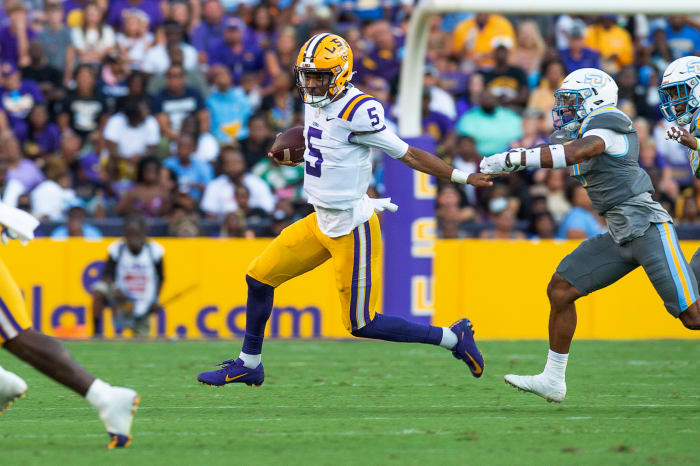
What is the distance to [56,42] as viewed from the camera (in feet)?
42.8

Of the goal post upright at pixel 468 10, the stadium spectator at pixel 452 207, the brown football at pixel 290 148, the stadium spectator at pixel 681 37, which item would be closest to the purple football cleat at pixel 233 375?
the brown football at pixel 290 148

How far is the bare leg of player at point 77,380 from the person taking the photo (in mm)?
4602

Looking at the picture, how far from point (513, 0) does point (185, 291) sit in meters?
3.79

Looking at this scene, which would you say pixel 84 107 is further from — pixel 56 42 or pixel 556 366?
pixel 556 366

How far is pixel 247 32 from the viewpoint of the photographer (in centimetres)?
1368

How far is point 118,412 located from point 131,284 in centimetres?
574

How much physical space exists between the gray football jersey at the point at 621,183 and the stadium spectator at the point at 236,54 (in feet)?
25.3

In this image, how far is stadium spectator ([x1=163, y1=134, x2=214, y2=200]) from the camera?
11848 mm

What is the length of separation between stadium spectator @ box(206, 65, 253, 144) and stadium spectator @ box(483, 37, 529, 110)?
8.85 feet

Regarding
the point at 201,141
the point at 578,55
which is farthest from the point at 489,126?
the point at 201,141

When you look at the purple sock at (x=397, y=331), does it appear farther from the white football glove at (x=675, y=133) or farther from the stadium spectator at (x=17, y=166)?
the stadium spectator at (x=17, y=166)

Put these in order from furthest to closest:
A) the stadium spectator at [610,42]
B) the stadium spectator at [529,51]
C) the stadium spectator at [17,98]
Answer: the stadium spectator at [610,42]
the stadium spectator at [529,51]
the stadium spectator at [17,98]

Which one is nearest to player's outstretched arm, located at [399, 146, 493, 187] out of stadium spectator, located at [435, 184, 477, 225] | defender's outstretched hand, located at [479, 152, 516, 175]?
defender's outstretched hand, located at [479, 152, 516, 175]

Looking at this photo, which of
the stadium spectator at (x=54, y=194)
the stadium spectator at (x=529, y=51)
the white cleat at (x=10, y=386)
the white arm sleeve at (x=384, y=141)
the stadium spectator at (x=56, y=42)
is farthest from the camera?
the stadium spectator at (x=529, y=51)
